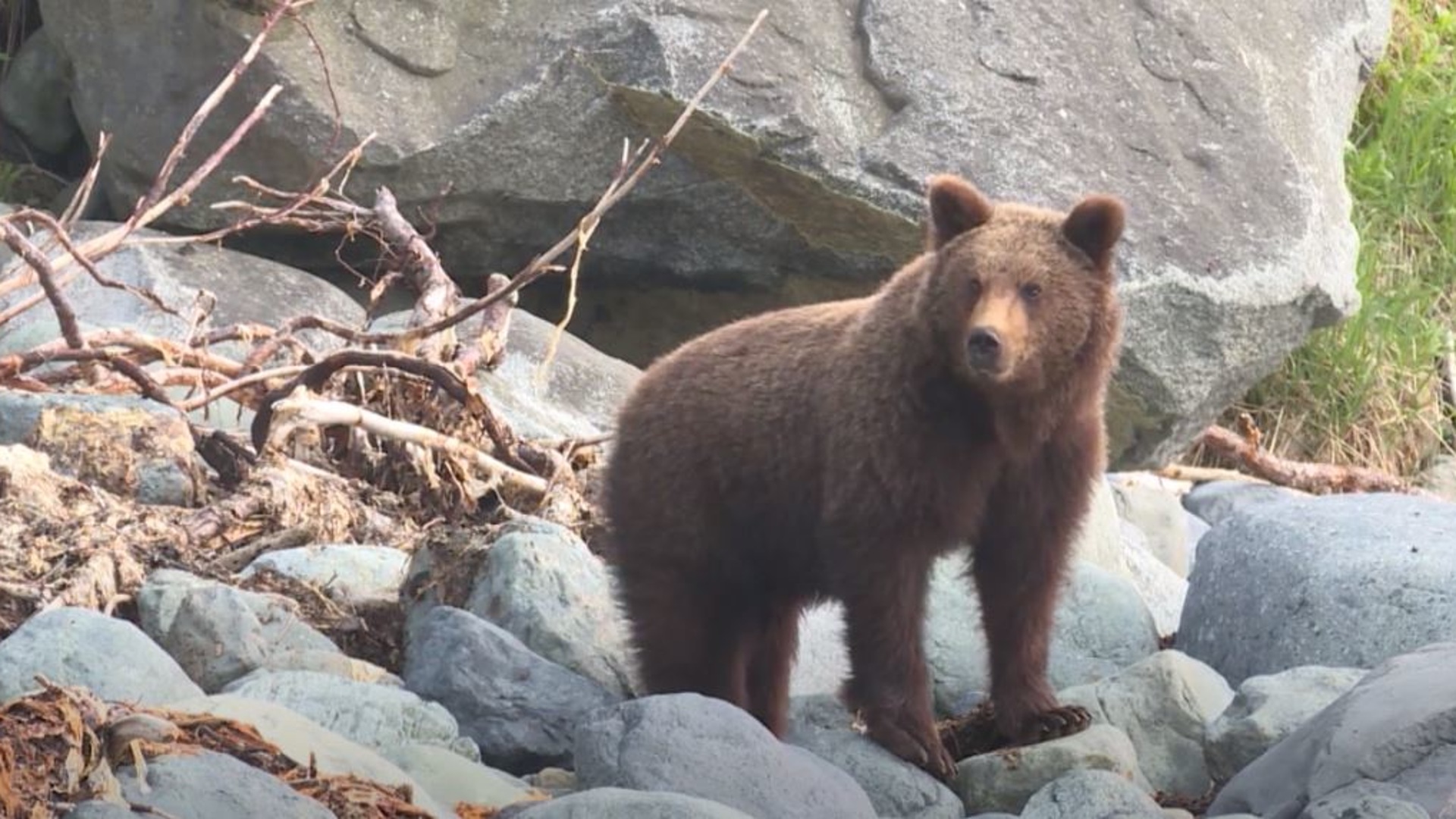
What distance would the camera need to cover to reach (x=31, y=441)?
6453 mm

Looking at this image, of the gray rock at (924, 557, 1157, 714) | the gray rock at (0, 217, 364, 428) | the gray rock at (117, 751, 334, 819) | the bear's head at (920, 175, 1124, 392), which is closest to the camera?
the gray rock at (117, 751, 334, 819)

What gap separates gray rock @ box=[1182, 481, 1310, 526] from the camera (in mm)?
10039

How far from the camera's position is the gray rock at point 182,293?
8.23 meters

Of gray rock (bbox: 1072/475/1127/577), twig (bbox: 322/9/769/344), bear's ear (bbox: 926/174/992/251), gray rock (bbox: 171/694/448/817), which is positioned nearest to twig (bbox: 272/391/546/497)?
twig (bbox: 322/9/769/344)

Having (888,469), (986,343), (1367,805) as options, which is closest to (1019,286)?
(986,343)

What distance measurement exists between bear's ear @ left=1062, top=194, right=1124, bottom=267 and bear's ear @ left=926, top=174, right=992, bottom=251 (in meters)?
0.20

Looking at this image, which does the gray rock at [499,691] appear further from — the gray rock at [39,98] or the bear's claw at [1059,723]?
the gray rock at [39,98]

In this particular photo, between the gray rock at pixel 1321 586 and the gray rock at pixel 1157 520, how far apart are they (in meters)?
2.40

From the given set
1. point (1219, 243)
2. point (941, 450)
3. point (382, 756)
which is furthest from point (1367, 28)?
point (382, 756)

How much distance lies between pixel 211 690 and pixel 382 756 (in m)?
0.90

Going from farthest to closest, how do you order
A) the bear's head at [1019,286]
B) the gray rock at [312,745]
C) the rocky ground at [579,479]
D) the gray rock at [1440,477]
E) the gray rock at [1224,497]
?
1. the gray rock at [1440,477]
2. the gray rock at [1224,497]
3. the bear's head at [1019,286]
4. the rocky ground at [579,479]
5. the gray rock at [312,745]

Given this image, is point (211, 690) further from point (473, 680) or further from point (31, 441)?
point (31, 441)

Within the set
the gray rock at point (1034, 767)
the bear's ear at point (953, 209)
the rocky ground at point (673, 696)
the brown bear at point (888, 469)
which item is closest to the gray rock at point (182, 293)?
the rocky ground at point (673, 696)

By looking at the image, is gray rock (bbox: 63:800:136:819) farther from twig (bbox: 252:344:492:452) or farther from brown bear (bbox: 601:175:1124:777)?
twig (bbox: 252:344:492:452)
